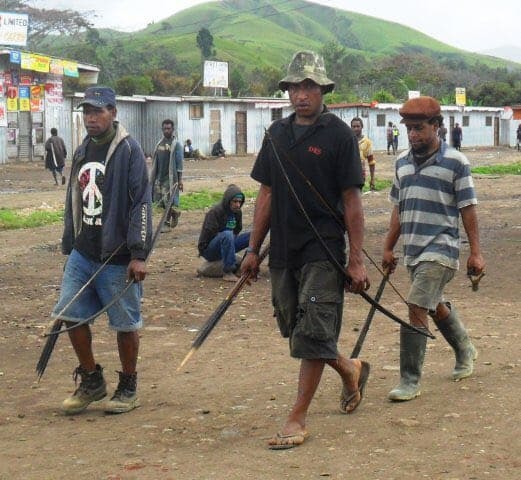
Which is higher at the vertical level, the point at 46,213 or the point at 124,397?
the point at 124,397

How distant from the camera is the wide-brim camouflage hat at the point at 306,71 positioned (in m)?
5.52

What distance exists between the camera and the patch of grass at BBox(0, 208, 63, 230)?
1780 centimetres

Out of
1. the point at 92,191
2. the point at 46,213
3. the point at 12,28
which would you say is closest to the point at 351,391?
the point at 92,191

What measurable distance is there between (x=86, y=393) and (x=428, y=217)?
2.19 metres

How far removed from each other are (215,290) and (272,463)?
6.17 m

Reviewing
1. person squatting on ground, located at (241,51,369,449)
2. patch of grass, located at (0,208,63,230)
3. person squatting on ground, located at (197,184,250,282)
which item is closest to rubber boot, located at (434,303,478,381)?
person squatting on ground, located at (241,51,369,449)

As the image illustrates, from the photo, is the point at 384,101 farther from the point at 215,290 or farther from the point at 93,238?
the point at 93,238

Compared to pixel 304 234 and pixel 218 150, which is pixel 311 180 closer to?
pixel 304 234

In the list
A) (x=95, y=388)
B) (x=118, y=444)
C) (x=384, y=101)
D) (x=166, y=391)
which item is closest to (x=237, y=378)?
(x=166, y=391)

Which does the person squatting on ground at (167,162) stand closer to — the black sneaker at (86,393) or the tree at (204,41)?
the black sneaker at (86,393)

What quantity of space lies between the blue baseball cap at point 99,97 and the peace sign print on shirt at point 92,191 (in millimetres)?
336

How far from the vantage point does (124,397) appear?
21.0ft

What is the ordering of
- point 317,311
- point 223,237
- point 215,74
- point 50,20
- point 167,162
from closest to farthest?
point 317,311
point 223,237
point 167,162
point 215,74
point 50,20

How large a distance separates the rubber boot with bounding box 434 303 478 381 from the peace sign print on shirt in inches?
83.4
